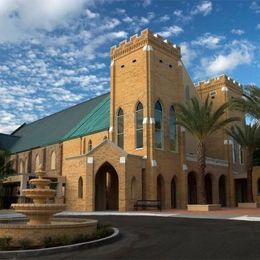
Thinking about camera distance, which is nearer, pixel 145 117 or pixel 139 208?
pixel 139 208

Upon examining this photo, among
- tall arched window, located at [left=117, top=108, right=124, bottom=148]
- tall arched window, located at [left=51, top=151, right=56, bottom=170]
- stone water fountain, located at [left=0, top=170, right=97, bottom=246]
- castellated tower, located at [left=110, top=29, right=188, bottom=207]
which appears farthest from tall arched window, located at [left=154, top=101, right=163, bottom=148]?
stone water fountain, located at [left=0, top=170, right=97, bottom=246]

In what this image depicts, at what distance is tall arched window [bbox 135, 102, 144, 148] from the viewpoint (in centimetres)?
3644

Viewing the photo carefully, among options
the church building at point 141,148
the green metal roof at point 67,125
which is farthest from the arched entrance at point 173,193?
the green metal roof at point 67,125

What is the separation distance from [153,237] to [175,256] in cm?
380

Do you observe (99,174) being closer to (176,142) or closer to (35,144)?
(176,142)

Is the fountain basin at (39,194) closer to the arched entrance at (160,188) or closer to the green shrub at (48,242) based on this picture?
the green shrub at (48,242)

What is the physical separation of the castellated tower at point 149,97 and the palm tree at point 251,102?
10.2m

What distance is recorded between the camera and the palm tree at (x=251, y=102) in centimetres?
2620

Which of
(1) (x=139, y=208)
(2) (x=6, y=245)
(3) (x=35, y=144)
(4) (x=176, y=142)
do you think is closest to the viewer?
(2) (x=6, y=245)

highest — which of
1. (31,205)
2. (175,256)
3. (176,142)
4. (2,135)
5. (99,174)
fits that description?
(2,135)

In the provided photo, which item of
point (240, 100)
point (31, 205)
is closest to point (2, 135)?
point (240, 100)

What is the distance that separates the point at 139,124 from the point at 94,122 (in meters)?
9.54

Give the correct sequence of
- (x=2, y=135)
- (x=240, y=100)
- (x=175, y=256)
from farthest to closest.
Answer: (x=2, y=135), (x=240, y=100), (x=175, y=256)

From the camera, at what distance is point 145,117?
35.8m
